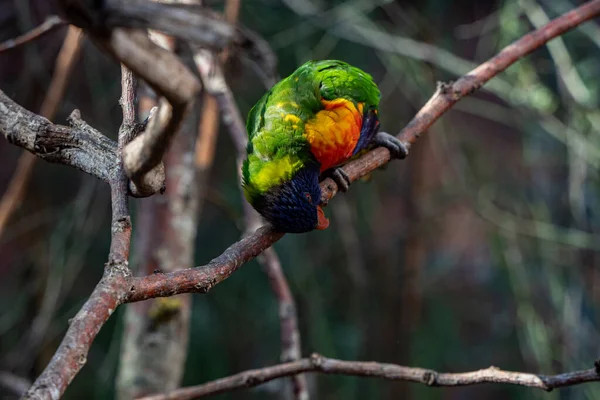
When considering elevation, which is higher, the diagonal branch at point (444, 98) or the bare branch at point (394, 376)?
the diagonal branch at point (444, 98)

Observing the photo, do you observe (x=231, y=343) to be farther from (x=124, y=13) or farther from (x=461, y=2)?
(x=124, y=13)

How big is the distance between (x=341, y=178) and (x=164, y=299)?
99 centimetres

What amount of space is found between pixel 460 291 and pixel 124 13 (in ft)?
21.2

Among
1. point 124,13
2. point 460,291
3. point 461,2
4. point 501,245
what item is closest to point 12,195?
point 124,13

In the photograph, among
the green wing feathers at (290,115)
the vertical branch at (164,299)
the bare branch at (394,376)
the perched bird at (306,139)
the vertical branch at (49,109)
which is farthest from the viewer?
the vertical branch at (49,109)

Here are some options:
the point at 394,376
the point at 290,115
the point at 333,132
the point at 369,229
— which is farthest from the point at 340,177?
the point at 369,229

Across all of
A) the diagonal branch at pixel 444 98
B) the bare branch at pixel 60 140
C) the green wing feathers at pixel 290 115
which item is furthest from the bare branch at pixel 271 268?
the bare branch at pixel 60 140

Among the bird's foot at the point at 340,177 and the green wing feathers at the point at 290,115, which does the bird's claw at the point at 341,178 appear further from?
the green wing feathers at the point at 290,115

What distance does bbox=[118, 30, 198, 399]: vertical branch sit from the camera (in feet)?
7.93

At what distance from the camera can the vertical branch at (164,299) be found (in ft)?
7.93

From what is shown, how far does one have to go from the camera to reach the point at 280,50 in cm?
429

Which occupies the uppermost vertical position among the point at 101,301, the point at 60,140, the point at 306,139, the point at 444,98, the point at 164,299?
the point at 444,98

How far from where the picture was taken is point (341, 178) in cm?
200

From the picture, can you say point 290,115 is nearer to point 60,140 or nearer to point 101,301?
point 60,140
